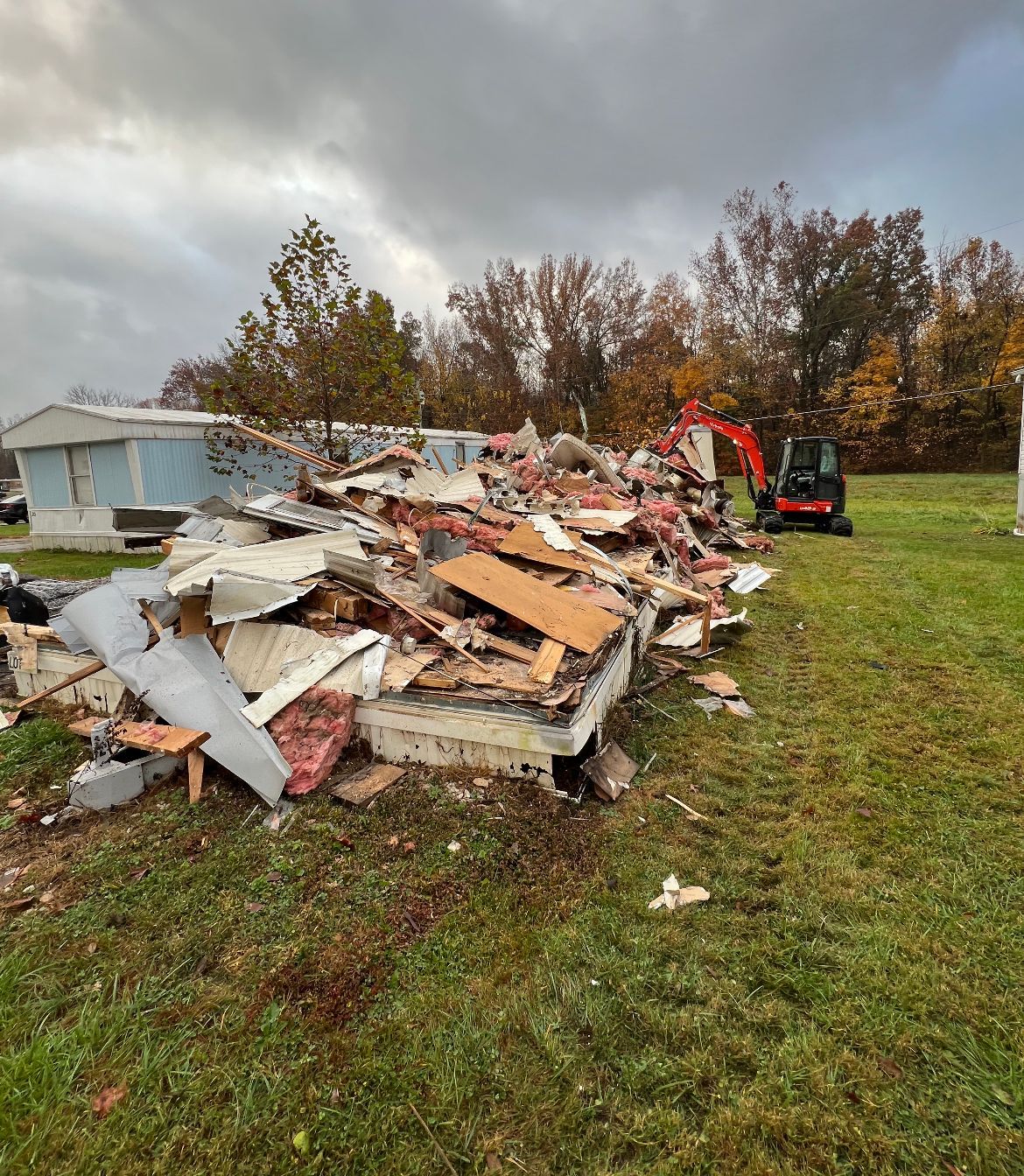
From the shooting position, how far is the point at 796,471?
12.8 meters

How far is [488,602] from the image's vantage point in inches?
155

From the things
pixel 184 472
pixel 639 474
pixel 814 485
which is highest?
pixel 184 472

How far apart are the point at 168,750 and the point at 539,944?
7.29 ft

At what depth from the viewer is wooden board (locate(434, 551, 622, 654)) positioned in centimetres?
376

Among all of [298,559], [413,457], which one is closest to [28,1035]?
[298,559]

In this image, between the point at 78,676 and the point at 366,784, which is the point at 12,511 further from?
the point at 366,784

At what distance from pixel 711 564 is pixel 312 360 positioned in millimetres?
7230

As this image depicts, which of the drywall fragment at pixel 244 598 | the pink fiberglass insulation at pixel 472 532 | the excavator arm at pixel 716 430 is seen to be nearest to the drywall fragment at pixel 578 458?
the excavator arm at pixel 716 430

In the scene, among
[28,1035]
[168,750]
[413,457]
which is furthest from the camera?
[413,457]

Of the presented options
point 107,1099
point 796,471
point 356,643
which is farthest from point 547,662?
point 796,471

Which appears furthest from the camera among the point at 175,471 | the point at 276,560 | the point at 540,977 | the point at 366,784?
the point at 175,471

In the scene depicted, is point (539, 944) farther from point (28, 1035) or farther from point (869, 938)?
point (28, 1035)

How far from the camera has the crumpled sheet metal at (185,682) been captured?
306cm

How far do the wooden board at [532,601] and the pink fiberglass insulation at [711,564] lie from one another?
428cm
